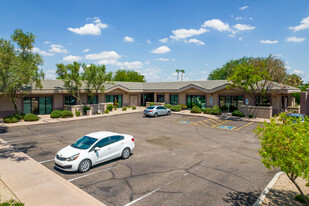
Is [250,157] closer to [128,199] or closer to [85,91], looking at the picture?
[128,199]

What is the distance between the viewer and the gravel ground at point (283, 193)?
756cm

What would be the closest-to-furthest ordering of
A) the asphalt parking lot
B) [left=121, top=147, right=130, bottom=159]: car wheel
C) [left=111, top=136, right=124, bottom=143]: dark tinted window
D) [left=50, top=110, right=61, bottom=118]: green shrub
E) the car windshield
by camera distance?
the asphalt parking lot, the car windshield, [left=111, top=136, right=124, bottom=143]: dark tinted window, [left=121, top=147, right=130, bottom=159]: car wheel, [left=50, top=110, right=61, bottom=118]: green shrub

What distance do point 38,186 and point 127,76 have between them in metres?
87.1

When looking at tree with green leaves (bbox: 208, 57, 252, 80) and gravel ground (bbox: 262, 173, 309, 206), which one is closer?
gravel ground (bbox: 262, 173, 309, 206)

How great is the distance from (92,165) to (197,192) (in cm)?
560

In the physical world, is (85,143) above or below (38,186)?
above

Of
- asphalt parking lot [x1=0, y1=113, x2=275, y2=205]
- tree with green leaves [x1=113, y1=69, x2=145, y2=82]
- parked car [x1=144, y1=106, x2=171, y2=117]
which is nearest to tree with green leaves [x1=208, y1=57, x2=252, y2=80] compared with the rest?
tree with green leaves [x1=113, y1=69, x2=145, y2=82]

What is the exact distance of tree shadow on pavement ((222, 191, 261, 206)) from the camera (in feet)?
25.4

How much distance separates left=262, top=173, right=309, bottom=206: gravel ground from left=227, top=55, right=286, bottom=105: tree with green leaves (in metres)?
18.6

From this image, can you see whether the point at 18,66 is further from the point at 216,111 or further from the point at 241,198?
the point at 216,111

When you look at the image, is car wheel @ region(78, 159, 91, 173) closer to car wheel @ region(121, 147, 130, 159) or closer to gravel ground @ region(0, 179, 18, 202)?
car wheel @ region(121, 147, 130, 159)

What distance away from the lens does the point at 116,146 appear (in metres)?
11.9

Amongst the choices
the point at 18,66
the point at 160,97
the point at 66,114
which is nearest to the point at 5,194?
the point at 18,66

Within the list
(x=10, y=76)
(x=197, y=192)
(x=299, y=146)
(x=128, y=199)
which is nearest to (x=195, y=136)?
(x=197, y=192)
